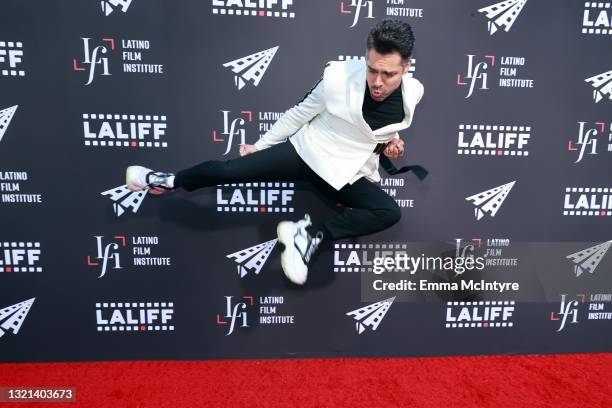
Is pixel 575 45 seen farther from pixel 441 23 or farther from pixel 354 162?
pixel 354 162

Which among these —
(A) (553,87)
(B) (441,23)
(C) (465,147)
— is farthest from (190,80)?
(A) (553,87)

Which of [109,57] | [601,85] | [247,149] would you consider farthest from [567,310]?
[109,57]

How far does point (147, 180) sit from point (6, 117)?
0.82 m

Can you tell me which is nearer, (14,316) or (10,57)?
(10,57)

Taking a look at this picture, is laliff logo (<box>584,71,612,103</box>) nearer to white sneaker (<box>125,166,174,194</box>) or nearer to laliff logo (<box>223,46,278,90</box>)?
laliff logo (<box>223,46,278,90</box>)

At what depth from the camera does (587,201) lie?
7.65 ft

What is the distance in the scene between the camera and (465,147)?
222 centimetres

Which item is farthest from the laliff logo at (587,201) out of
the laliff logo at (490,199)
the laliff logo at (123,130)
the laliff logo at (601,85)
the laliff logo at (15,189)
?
the laliff logo at (15,189)

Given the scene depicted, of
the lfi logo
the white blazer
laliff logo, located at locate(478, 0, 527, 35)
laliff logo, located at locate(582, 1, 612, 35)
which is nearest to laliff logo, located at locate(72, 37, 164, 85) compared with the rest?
the lfi logo

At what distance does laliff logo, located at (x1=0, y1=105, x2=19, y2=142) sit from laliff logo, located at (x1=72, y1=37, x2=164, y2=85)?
0.37 m

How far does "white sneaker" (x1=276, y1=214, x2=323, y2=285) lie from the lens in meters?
1.79

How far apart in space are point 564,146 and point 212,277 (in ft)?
6.93

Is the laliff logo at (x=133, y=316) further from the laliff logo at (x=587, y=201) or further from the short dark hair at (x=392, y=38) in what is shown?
the laliff logo at (x=587, y=201)

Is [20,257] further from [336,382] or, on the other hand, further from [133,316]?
[336,382]
